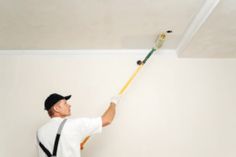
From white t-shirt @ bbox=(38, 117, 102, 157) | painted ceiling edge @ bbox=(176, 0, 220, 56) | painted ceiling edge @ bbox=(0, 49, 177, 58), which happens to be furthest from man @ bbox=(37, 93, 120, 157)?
painted ceiling edge @ bbox=(176, 0, 220, 56)

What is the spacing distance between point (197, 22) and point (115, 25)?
687 mm

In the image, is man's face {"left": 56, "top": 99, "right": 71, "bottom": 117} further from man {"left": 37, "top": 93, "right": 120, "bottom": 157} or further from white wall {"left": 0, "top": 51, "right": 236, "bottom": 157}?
white wall {"left": 0, "top": 51, "right": 236, "bottom": 157}

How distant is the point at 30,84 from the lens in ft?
8.18

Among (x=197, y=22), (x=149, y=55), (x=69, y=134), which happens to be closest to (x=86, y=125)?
(x=69, y=134)

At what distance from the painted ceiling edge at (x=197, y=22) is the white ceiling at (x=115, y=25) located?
12mm

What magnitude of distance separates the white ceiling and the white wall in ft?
0.61

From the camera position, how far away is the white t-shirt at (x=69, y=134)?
5.29ft

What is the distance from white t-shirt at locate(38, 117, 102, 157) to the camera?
5.29 feet

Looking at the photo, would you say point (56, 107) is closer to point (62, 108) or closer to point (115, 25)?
point (62, 108)

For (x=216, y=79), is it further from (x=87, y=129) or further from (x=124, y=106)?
(x=87, y=129)

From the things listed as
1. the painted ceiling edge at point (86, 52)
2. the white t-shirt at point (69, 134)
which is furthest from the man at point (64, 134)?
the painted ceiling edge at point (86, 52)

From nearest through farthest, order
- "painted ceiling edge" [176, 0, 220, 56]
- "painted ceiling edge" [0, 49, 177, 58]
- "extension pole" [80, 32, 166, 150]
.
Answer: "painted ceiling edge" [176, 0, 220, 56] < "extension pole" [80, 32, 166, 150] < "painted ceiling edge" [0, 49, 177, 58]

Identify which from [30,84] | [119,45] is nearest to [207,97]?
[119,45]

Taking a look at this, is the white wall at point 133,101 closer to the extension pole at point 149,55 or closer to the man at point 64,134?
the extension pole at point 149,55
